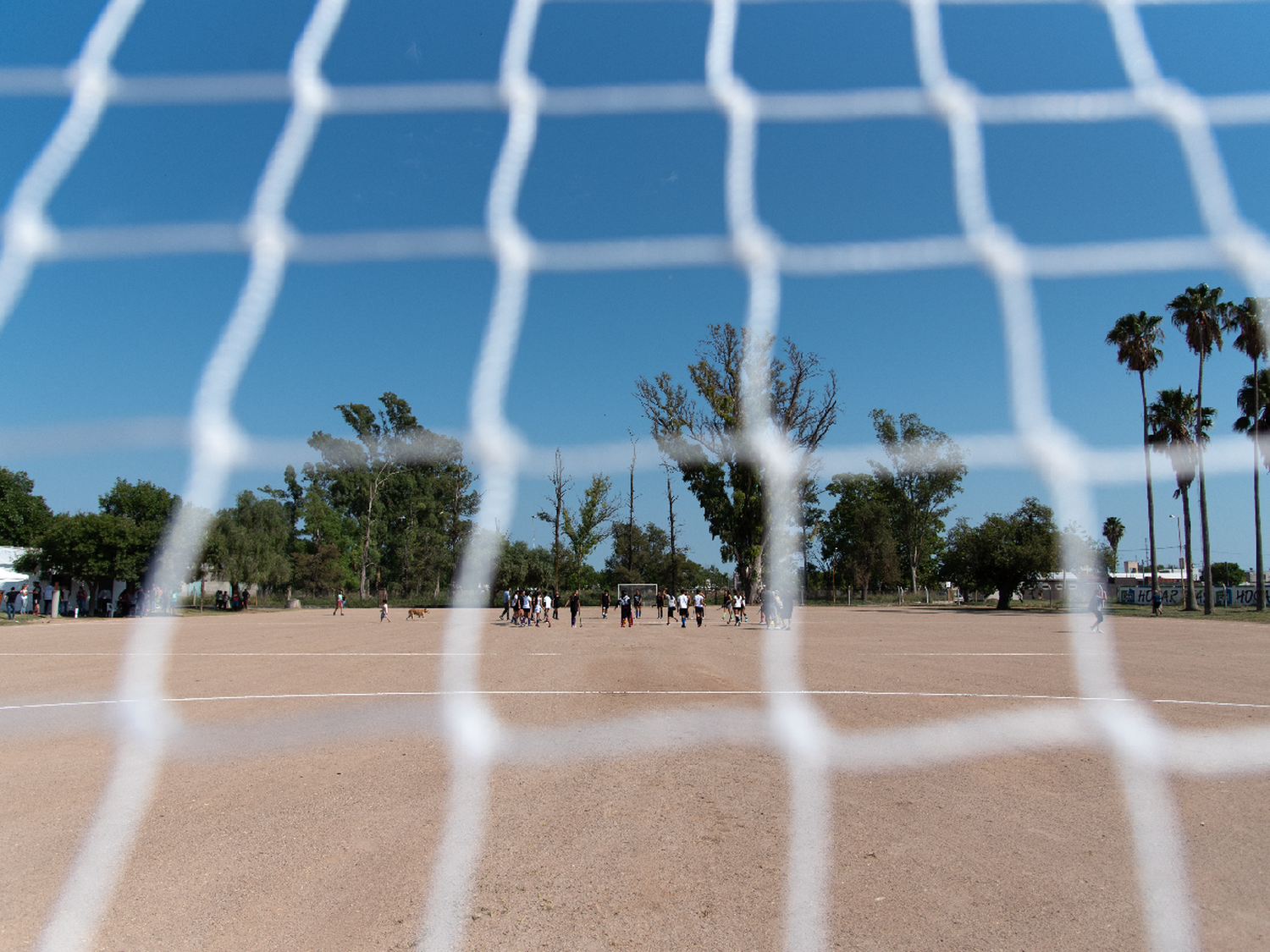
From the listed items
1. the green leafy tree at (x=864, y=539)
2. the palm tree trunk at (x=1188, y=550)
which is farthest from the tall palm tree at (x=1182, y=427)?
the green leafy tree at (x=864, y=539)

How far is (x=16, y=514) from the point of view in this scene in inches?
1953

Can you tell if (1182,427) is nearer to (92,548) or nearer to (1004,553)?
(1004,553)

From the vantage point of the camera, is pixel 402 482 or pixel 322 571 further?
pixel 322 571

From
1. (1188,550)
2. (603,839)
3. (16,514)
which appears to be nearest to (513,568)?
(1188,550)

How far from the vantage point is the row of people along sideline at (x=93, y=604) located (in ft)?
82.3

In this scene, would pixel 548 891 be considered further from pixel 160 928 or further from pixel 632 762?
pixel 632 762

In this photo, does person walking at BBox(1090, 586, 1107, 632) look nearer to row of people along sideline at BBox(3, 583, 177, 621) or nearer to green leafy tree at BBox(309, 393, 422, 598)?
green leafy tree at BBox(309, 393, 422, 598)

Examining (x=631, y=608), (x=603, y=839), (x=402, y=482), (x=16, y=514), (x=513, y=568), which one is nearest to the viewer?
(x=603, y=839)

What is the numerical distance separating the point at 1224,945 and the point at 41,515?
2495 inches

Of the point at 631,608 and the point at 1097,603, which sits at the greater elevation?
the point at 1097,603

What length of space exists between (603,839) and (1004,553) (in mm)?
31570

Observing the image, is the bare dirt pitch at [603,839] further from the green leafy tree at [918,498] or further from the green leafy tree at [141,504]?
the green leafy tree at [141,504]

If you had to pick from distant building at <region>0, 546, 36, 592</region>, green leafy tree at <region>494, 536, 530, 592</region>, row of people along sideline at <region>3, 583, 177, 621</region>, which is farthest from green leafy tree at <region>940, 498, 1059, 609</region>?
distant building at <region>0, 546, 36, 592</region>

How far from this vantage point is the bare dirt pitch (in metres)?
2.65
